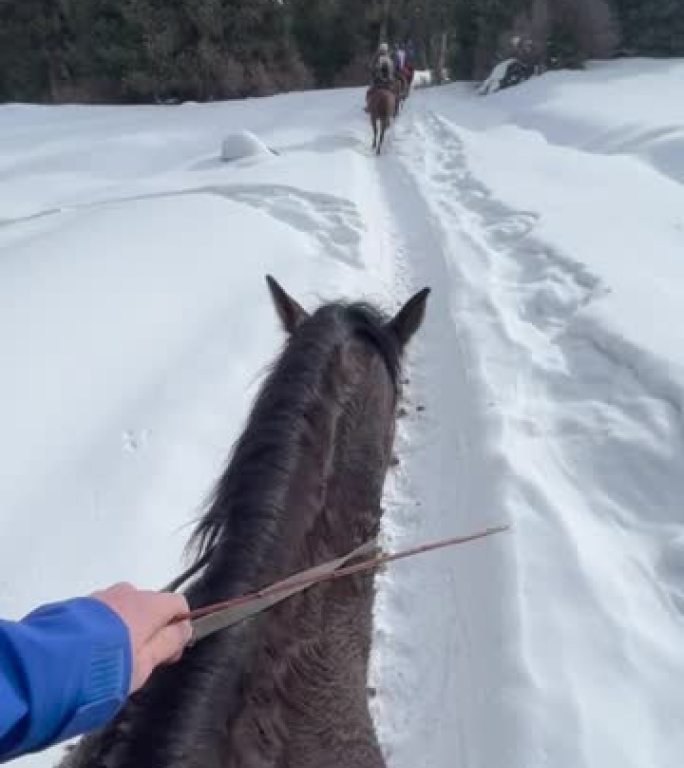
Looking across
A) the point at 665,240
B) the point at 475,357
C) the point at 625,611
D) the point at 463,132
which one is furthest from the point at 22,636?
the point at 463,132

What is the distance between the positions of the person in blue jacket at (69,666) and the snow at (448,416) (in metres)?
1.88

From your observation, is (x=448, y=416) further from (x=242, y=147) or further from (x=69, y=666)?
(x=242, y=147)

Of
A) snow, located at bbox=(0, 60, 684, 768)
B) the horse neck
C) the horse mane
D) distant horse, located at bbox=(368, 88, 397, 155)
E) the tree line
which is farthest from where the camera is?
the tree line

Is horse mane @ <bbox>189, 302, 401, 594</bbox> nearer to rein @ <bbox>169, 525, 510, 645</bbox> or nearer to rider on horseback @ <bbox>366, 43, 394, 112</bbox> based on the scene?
rein @ <bbox>169, 525, 510, 645</bbox>

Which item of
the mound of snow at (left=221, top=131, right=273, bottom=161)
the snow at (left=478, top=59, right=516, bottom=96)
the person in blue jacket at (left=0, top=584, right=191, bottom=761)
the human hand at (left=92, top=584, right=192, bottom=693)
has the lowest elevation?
the snow at (left=478, top=59, right=516, bottom=96)

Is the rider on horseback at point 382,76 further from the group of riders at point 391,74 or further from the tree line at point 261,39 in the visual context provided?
the tree line at point 261,39

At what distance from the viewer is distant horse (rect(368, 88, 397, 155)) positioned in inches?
570

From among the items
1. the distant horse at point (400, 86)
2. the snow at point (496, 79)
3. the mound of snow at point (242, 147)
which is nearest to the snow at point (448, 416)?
the mound of snow at point (242, 147)

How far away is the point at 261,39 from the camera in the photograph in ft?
89.0

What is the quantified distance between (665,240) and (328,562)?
6.53 m

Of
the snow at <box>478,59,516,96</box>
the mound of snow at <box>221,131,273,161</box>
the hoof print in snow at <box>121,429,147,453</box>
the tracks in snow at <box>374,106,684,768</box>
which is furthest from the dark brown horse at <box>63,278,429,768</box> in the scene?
the snow at <box>478,59,516,96</box>

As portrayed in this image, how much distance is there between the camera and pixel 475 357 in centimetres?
542

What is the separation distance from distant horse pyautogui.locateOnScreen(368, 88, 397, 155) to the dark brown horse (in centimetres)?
1282

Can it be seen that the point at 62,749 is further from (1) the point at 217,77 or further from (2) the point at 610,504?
(1) the point at 217,77
